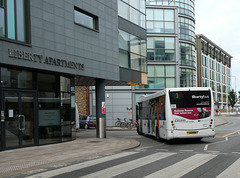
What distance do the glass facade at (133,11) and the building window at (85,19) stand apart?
2787 millimetres

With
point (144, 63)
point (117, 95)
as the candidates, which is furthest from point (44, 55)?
point (117, 95)

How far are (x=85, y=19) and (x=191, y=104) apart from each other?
299 inches

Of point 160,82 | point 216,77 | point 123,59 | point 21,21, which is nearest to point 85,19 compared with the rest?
point 123,59

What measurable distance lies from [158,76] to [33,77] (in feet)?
91.6

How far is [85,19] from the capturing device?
63.9 ft

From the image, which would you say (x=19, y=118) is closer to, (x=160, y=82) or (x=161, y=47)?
(x=160, y=82)

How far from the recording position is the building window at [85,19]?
1881 centimetres

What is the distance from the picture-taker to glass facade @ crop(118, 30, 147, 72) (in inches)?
890

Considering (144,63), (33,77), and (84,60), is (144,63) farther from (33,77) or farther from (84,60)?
(33,77)

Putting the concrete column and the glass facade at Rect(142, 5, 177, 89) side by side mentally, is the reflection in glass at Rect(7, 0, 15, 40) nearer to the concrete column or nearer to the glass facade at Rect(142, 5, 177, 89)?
the concrete column

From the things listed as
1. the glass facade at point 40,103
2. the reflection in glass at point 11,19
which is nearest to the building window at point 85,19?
the glass facade at point 40,103

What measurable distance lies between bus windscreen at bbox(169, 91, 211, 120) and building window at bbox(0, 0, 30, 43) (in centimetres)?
717

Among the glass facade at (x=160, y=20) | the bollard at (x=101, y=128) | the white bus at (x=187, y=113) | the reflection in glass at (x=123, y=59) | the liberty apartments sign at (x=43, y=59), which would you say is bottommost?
the bollard at (x=101, y=128)

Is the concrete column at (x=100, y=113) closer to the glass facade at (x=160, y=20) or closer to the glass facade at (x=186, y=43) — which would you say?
the glass facade at (x=160, y=20)
